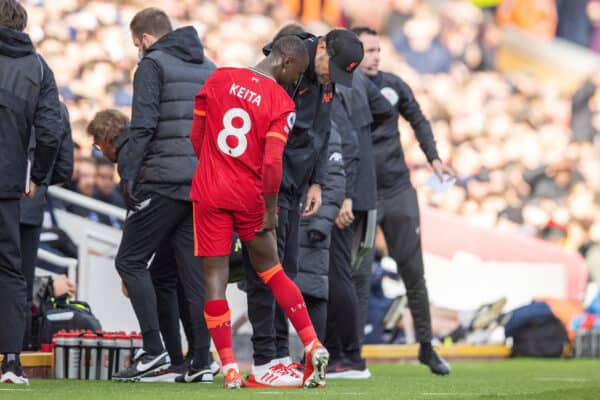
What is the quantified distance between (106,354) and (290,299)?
4.88 ft

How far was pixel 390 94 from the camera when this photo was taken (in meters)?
7.60

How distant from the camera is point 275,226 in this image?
5.35 m

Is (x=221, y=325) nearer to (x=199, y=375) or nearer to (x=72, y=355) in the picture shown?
(x=199, y=375)

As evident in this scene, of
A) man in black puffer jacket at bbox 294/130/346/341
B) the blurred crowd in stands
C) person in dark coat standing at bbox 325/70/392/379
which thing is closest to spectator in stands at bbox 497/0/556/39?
the blurred crowd in stands

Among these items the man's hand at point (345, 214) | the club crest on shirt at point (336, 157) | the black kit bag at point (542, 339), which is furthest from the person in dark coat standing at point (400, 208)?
the black kit bag at point (542, 339)

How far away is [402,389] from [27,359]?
193 centimetres

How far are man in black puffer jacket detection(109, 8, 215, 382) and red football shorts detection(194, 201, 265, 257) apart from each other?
53 cm

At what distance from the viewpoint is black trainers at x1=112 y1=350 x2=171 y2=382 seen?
5879mm

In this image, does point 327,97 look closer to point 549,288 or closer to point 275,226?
point 275,226

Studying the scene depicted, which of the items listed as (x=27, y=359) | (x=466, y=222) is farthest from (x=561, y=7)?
(x=27, y=359)

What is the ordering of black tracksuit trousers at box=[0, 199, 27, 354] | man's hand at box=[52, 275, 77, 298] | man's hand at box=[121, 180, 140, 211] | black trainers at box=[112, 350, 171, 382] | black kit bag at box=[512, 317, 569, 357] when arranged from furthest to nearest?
black kit bag at box=[512, 317, 569, 357] < man's hand at box=[52, 275, 77, 298] < black trainers at box=[112, 350, 171, 382] < man's hand at box=[121, 180, 140, 211] < black tracksuit trousers at box=[0, 199, 27, 354]

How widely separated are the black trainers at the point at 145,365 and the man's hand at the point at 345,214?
123cm

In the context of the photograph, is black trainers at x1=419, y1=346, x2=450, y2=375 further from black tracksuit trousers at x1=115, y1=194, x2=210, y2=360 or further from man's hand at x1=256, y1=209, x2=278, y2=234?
man's hand at x1=256, y1=209, x2=278, y2=234

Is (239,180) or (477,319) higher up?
(239,180)
